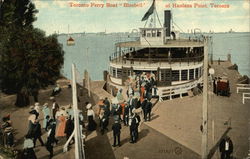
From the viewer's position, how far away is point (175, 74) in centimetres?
1764

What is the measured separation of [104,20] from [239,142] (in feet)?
25.2

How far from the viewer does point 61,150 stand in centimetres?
970

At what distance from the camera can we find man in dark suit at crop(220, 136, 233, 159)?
8.73 metres

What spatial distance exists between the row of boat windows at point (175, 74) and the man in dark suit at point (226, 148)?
28.3ft

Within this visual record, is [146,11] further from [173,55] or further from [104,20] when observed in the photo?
[173,55]

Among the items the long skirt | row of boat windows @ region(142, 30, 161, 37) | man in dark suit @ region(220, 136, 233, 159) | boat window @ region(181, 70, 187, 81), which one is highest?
row of boat windows @ region(142, 30, 161, 37)

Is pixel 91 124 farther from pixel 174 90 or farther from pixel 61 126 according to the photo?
pixel 174 90

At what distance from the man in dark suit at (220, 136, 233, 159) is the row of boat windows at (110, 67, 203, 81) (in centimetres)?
861

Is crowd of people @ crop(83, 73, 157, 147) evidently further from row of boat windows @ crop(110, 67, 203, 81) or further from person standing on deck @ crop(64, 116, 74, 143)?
row of boat windows @ crop(110, 67, 203, 81)

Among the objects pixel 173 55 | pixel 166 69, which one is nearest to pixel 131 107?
pixel 166 69

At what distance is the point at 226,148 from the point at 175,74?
9270mm

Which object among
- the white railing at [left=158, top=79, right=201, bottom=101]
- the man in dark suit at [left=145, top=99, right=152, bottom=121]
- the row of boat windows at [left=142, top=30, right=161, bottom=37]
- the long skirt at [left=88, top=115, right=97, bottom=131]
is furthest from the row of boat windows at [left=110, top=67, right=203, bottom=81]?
the long skirt at [left=88, top=115, right=97, bottom=131]

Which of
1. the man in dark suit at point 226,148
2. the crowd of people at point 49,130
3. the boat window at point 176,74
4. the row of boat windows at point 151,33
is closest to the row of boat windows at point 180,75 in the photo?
the boat window at point 176,74

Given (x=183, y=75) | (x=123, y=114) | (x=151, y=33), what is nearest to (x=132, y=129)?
(x=123, y=114)
